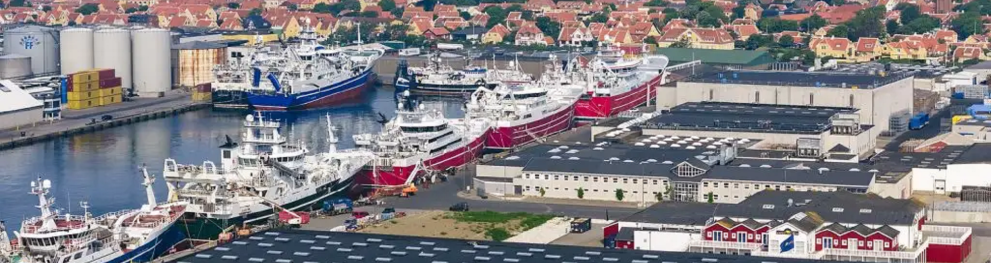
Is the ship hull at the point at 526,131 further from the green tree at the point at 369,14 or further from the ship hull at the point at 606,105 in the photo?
the green tree at the point at 369,14

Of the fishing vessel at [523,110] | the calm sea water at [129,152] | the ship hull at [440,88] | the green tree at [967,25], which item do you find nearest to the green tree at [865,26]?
the green tree at [967,25]

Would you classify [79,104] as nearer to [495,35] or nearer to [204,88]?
[204,88]

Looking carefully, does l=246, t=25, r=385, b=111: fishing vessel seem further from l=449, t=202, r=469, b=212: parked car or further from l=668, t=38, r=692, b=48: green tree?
l=449, t=202, r=469, b=212: parked car

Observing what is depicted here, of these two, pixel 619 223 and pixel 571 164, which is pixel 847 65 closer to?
pixel 571 164

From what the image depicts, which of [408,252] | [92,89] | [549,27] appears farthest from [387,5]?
[408,252]

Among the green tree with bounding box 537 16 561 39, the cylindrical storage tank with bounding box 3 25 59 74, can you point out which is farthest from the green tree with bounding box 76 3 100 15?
the cylindrical storage tank with bounding box 3 25 59 74

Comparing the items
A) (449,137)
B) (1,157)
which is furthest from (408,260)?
(1,157)
